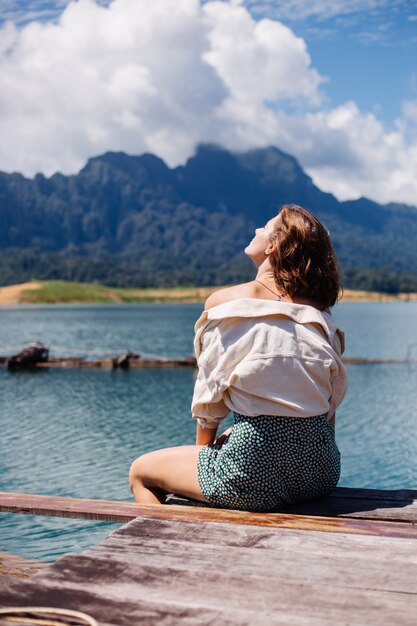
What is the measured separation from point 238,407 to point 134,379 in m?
29.5

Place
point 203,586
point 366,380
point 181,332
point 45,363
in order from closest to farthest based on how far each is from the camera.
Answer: point 203,586 < point 366,380 < point 45,363 < point 181,332

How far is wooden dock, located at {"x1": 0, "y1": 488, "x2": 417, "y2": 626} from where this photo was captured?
86.9 inches

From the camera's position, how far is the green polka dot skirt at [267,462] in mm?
3734

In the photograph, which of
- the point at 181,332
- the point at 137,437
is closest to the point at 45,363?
the point at 137,437

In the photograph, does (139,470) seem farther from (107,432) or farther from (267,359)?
(107,432)

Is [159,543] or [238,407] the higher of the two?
[238,407]

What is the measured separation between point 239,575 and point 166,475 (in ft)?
5.32

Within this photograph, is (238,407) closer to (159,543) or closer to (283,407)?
(283,407)

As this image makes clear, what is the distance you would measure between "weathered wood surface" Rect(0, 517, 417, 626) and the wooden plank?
13.1 inches

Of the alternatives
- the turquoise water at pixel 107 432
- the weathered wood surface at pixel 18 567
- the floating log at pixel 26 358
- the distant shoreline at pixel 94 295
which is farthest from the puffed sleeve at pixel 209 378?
the distant shoreline at pixel 94 295

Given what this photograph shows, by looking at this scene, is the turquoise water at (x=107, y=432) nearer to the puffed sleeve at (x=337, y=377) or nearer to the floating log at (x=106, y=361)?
the floating log at (x=106, y=361)

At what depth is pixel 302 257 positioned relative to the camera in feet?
12.8

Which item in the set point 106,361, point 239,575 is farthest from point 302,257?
point 106,361

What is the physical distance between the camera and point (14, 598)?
7.50ft
